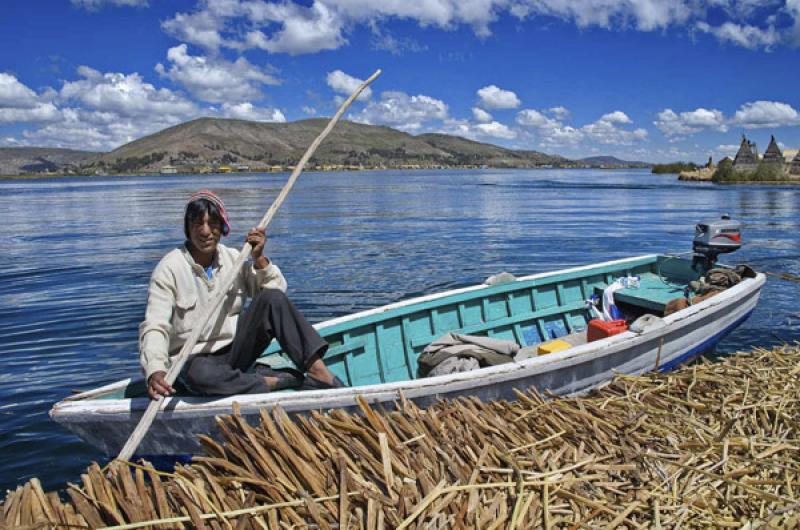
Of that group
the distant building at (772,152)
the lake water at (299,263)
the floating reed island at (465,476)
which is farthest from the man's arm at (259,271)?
the distant building at (772,152)

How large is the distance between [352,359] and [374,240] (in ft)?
61.6

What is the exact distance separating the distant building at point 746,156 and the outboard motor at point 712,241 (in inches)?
4029

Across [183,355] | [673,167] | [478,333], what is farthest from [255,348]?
[673,167]

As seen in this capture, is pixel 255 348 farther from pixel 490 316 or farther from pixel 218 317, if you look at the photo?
pixel 490 316

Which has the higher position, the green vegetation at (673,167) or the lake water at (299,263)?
the green vegetation at (673,167)

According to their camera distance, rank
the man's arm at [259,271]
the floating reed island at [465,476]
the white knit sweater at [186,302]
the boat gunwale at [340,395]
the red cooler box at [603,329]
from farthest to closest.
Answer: the red cooler box at [603,329]
the man's arm at [259,271]
the boat gunwale at [340,395]
the white knit sweater at [186,302]
the floating reed island at [465,476]

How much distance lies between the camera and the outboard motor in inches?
398

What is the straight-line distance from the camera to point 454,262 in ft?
65.8

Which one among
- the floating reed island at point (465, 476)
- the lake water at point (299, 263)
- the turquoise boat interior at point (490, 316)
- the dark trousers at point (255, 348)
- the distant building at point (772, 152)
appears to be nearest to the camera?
the floating reed island at point (465, 476)

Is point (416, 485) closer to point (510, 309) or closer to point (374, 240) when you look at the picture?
point (510, 309)

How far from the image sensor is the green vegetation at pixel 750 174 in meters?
77.2

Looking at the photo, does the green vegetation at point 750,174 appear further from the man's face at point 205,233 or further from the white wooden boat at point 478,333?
the man's face at point 205,233

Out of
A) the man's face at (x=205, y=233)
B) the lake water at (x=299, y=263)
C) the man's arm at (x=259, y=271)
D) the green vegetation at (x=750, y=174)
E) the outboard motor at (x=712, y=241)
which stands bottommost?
the lake water at (x=299, y=263)

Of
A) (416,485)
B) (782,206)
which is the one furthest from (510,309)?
(782,206)
